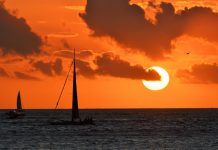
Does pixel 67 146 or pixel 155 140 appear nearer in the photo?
pixel 67 146

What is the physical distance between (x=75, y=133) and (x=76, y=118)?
1479 cm

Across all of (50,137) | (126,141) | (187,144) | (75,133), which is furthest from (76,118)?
(187,144)

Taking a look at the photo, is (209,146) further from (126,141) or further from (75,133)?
(75,133)

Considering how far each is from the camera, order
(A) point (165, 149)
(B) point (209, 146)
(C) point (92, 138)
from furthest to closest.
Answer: (C) point (92, 138)
(B) point (209, 146)
(A) point (165, 149)

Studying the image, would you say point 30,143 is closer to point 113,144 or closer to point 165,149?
point 113,144

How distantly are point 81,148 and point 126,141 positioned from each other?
16224mm

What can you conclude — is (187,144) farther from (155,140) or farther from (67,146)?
(67,146)

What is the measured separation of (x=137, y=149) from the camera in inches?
3799

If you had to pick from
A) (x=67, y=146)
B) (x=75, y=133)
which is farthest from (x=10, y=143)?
(x=75, y=133)

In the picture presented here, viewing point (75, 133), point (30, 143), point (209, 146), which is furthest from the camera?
point (75, 133)

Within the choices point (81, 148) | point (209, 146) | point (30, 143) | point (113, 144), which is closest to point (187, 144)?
point (209, 146)

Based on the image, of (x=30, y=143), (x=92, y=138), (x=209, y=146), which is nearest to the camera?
(x=209, y=146)

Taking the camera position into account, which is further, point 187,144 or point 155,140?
point 155,140

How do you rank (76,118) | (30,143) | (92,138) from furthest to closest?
(76,118)
(92,138)
(30,143)
